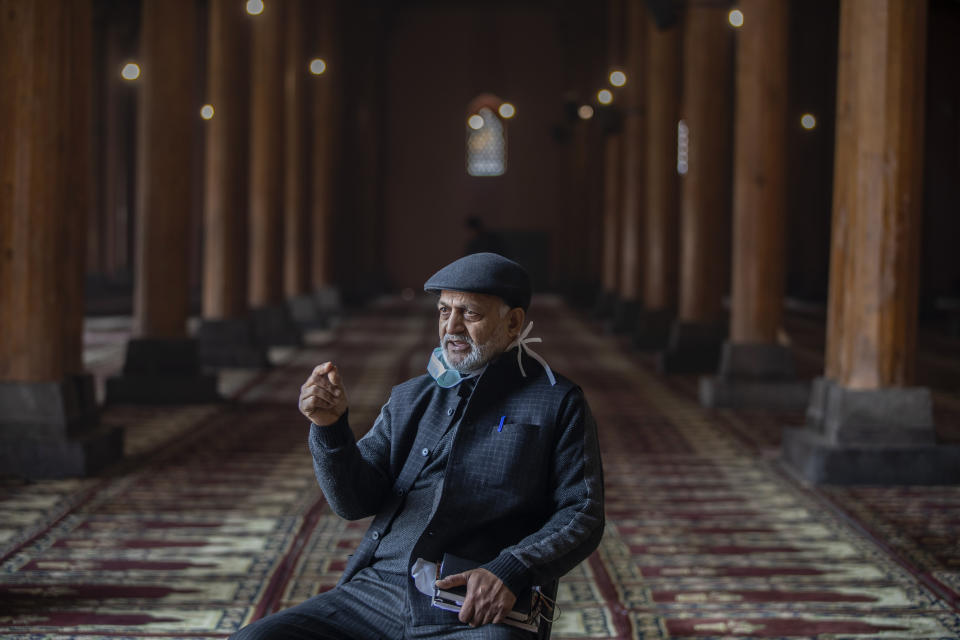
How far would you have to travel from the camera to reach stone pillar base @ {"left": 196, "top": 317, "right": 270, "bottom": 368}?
10922 mm

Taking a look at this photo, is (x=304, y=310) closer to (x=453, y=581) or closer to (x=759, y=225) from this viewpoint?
(x=759, y=225)

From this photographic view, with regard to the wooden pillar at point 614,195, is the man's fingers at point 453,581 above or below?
below

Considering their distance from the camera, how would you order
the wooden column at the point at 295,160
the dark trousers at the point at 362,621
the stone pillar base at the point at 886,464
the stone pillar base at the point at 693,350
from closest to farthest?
the dark trousers at the point at 362,621, the stone pillar base at the point at 886,464, the stone pillar base at the point at 693,350, the wooden column at the point at 295,160

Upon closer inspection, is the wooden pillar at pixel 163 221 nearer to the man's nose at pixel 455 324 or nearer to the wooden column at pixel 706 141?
the wooden column at pixel 706 141

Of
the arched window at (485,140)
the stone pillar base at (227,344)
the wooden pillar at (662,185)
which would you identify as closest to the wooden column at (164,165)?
the stone pillar base at (227,344)

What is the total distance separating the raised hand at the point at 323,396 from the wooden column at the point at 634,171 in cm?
1242

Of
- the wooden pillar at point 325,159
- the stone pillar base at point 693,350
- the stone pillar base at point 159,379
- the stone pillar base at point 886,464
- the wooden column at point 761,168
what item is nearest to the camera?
the stone pillar base at point 886,464

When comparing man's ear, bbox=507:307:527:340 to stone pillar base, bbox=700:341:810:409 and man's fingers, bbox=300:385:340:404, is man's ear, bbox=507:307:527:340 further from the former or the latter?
stone pillar base, bbox=700:341:810:409

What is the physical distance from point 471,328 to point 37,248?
401 centimetres

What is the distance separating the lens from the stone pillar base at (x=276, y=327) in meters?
12.7

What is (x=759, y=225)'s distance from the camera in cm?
853

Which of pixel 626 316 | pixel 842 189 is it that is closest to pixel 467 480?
pixel 842 189

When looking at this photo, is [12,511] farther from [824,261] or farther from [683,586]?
[824,261]

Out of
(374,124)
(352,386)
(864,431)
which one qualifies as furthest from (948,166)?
(864,431)
